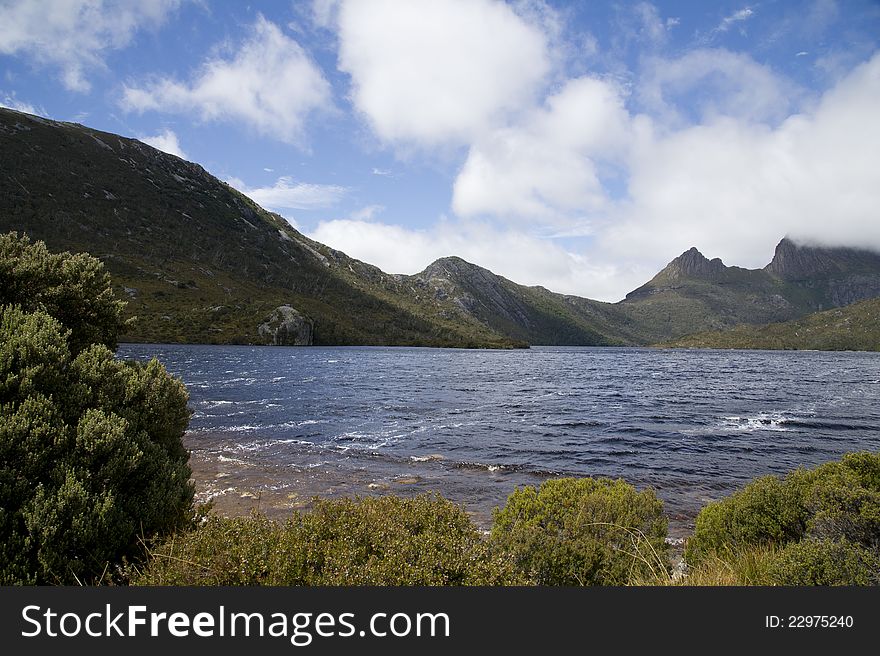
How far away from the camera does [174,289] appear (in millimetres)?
183875

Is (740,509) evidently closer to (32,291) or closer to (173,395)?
(173,395)

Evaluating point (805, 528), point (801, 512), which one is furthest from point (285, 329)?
point (805, 528)

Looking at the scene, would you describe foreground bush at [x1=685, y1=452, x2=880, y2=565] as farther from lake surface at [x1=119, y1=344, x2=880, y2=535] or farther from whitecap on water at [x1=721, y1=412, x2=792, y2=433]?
whitecap on water at [x1=721, y1=412, x2=792, y2=433]

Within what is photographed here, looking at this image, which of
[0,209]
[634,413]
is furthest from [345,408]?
[0,209]

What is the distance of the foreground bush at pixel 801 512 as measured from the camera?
7449 millimetres

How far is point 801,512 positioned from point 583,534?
4630mm

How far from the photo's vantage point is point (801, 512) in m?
8.91

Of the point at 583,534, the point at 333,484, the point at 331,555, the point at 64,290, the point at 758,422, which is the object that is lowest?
the point at 333,484

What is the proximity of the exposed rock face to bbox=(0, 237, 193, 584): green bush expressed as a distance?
566 feet

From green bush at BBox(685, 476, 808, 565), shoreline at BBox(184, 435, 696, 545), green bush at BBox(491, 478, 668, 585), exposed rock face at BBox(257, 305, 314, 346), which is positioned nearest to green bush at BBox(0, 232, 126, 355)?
shoreline at BBox(184, 435, 696, 545)

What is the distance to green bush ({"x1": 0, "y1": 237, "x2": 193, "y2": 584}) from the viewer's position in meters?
6.56

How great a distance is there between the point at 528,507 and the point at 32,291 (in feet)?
50.3

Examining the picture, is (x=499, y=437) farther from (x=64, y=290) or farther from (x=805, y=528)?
(x=64, y=290)

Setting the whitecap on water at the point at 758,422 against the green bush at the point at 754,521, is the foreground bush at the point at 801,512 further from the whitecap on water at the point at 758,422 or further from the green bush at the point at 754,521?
the whitecap on water at the point at 758,422
